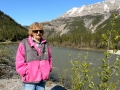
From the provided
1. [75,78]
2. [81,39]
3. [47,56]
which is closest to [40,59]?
[47,56]

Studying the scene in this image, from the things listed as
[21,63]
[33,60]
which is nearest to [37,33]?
[33,60]

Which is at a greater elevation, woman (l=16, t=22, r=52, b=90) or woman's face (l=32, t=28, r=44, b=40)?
woman's face (l=32, t=28, r=44, b=40)

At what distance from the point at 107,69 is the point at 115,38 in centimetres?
95

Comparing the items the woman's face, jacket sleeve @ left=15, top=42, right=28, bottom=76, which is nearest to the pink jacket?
jacket sleeve @ left=15, top=42, right=28, bottom=76

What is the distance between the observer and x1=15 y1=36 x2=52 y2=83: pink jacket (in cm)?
542

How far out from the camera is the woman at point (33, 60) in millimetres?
5449

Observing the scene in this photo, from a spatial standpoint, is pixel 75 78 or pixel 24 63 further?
pixel 75 78

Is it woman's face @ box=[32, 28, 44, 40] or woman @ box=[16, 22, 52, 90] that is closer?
woman @ box=[16, 22, 52, 90]

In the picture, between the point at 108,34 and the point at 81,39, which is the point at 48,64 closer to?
the point at 108,34

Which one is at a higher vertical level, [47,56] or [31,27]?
[31,27]

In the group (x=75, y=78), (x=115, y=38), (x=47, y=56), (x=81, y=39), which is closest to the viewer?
(x=115, y=38)

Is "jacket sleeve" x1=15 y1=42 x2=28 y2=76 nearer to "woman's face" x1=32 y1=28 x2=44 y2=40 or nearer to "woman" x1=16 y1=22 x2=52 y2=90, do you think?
"woman" x1=16 y1=22 x2=52 y2=90

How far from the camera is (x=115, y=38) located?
5.41 metres

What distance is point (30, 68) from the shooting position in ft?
18.1
